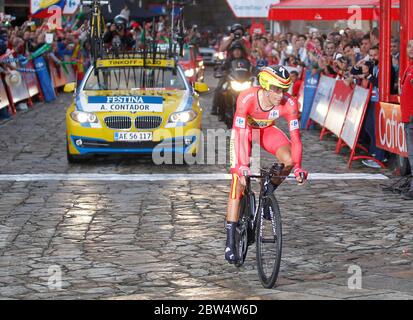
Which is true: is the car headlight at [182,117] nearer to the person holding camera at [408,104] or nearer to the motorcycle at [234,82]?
the person holding camera at [408,104]

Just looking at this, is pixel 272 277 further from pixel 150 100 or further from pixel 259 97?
pixel 150 100

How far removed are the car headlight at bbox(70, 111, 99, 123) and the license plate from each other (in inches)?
15.5

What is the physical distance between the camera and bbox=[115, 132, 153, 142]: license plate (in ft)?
50.3

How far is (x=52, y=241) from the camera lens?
1005 centimetres

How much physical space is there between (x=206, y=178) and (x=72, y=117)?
2386mm

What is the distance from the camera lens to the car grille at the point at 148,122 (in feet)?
50.6

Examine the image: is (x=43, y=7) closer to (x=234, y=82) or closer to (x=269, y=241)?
(x=234, y=82)

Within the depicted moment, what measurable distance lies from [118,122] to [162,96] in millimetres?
950

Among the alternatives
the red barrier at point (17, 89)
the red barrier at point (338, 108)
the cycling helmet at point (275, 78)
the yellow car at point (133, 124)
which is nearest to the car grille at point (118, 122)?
the yellow car at point (133, 124)

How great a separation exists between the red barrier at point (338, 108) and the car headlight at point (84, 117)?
4122 millimetres

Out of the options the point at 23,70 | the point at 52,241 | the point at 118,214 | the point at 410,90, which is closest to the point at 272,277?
the point at 52,241

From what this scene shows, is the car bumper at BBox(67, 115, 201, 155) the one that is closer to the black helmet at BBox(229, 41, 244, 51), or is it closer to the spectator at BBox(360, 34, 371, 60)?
the spectator at BBox(360, 34, 371, 60)

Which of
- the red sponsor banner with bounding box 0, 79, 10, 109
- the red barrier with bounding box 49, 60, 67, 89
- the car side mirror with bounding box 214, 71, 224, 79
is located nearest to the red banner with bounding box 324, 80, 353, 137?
the car side mirror with bounding box 214, 71, 224, 79

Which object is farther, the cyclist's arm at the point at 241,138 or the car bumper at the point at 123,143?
the car bumper at the point at 123,143
